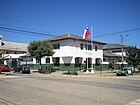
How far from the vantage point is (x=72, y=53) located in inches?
1892

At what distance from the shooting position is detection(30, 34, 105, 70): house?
48375mm

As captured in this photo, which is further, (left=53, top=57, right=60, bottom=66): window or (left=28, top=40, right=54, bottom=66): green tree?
(left=53, top=57, right=60, bottom=66): window

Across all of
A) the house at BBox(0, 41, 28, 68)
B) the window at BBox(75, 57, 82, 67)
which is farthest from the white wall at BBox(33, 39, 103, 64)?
the house at BBox(0, 41, 28, 68)

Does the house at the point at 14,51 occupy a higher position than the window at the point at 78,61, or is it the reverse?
the house at the point at 14,51

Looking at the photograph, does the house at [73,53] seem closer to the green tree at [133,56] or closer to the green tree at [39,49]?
the green tree at [39,49]

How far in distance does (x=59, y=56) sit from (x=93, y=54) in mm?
9033

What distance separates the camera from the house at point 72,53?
48.4 m

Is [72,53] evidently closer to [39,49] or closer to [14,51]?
[39,49]

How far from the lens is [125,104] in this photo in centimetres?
1050

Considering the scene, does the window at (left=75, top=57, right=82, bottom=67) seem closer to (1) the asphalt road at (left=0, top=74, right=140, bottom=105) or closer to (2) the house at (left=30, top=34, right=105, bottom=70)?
(2) the house at (left=30, top=34, right=105, bottom=70)

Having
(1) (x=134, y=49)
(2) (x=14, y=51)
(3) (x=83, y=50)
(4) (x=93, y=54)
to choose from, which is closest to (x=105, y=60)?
(4) (x=93, y=54)

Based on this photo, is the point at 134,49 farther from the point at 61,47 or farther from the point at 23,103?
the point at 23,103

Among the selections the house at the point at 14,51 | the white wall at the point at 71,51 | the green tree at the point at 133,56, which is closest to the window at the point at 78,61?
the white wall at the point at 71,51

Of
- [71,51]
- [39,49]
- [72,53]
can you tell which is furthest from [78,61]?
[39,49]
